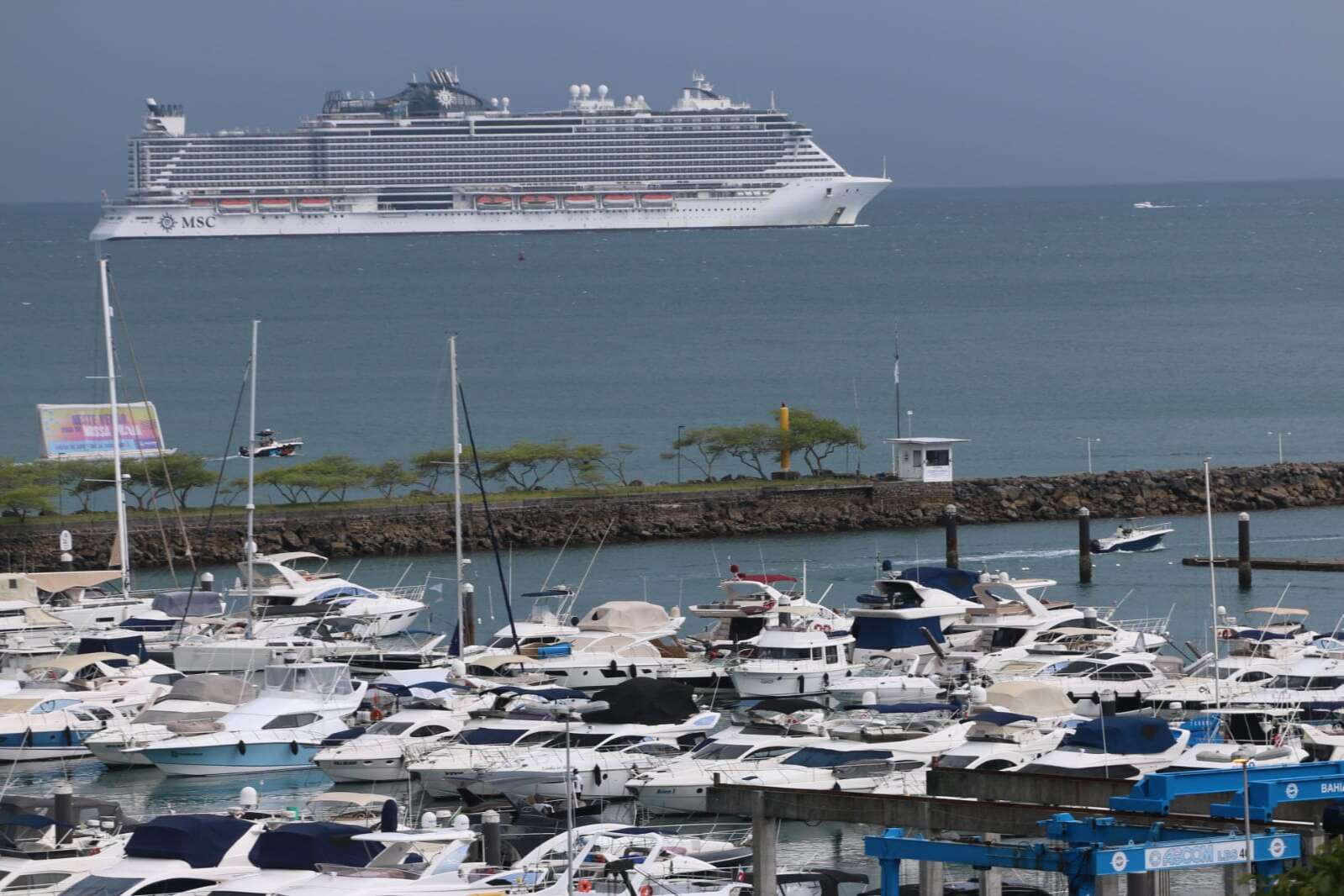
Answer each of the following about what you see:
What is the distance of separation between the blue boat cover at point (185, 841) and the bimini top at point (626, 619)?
1247 cm

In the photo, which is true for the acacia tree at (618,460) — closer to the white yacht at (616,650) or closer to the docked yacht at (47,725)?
the white yacht at (616,650)

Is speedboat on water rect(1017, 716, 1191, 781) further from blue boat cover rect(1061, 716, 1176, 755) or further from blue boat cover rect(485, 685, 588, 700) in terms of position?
blue boat cover rect(485, 685, 588, 700)

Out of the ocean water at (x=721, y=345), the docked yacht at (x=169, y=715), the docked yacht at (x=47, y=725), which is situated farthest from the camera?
the ocean water at (x=721, y=345)

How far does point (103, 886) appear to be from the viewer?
48.3 feet

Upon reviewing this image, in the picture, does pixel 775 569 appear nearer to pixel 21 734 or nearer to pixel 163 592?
pixel 163 592

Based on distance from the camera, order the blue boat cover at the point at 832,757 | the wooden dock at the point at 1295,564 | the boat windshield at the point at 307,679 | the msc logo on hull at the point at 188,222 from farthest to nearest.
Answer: the msc logo on hull at the point at 188,222 → the wooden dock at the point at 1295,564 → the boat windshield at the point at 307,679 → the blue boat cover at the point at 832,757

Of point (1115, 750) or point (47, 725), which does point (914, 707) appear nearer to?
point (1115, 750)

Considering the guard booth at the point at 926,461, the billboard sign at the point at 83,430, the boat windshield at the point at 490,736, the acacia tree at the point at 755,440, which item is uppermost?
the billboard sign at the point at 83,430

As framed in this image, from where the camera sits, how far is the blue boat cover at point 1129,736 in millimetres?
18141

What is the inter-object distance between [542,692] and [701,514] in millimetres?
17585

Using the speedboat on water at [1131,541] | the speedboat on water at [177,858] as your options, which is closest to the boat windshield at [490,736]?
the speedboat on water at [177,858]

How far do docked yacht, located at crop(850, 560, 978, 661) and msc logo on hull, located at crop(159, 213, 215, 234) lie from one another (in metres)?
151

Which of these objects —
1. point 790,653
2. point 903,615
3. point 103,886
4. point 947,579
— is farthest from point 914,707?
point 103,886

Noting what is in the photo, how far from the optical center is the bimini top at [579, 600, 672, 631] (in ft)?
91.6
